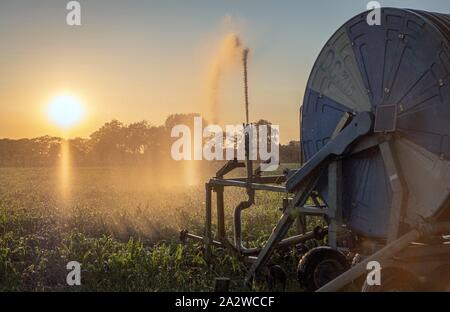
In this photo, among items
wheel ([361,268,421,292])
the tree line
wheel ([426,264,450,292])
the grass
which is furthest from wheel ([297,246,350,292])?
the tree line

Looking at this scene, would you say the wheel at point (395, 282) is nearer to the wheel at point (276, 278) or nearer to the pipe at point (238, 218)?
the wheel at point (276, 278)

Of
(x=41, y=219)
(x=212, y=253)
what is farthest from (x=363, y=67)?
(x=41, y=219)

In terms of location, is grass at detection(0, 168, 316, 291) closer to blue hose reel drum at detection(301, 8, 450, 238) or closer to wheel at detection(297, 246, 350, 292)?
wheel at detection(297, 246, 350, 292)

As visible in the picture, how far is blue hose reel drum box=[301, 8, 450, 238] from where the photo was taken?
5.55 metres

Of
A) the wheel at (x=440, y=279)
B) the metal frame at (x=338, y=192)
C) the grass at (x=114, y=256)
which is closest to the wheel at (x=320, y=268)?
the metal frame at (x=338, y=192)

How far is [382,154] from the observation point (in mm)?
5941

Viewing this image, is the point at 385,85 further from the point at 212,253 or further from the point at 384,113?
the point at 212,253

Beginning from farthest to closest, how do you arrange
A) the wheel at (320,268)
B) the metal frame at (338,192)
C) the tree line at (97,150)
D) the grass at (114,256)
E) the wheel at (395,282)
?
the tree line at (97,150) → the grass at (114,256) → the wheel at (320,268) → the metal frame at (338,192) → the wheel at (395,282)

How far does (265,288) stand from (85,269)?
273 centimetres

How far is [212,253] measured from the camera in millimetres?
9148

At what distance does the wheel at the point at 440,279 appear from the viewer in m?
5.87

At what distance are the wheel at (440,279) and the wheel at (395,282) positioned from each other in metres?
0.36
